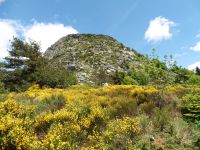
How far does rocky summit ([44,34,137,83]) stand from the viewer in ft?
244

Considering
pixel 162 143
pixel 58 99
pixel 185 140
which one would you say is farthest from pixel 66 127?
pixel 58 99

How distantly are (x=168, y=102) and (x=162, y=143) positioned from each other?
3.66m

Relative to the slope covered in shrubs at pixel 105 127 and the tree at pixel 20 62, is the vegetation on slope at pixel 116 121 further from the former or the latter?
the tree at pixel 20 62

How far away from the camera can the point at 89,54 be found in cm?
8488

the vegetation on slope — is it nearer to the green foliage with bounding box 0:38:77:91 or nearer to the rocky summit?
the green foliage with bounding box 0:38:77:91

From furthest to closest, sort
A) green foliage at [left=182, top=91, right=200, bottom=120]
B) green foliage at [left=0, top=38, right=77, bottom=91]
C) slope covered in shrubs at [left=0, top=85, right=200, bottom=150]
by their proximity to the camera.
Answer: green foliage at [left=0, top=38, right=77, bottom=91] → green foliage at [left=182, top=91, right=200, bottom=120] → slope covered in shrubs at [left=0, top=85, right=200, bottom=150]

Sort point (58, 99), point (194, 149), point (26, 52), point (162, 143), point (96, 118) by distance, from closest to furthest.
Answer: point (194, 149), point (162, 143), point (96, 118), point (58, 99), point (26, 52)

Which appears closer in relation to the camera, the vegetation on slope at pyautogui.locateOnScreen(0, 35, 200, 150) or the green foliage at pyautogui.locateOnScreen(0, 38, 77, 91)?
the vegetation on slope at pyautogui.locateOnScreen(0, 35, 200, 150)

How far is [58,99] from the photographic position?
13.4 m

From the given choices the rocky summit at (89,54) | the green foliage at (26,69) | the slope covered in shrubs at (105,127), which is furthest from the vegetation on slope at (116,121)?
the rocky summit at (89,54)

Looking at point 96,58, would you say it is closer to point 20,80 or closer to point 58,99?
point 20,80

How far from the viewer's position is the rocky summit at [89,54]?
244ft

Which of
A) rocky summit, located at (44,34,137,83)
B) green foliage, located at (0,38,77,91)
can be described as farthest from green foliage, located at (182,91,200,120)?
rocky summit, located at (44,34,137,83)

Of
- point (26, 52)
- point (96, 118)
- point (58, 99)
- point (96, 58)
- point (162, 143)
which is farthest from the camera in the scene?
point (96, 58)
